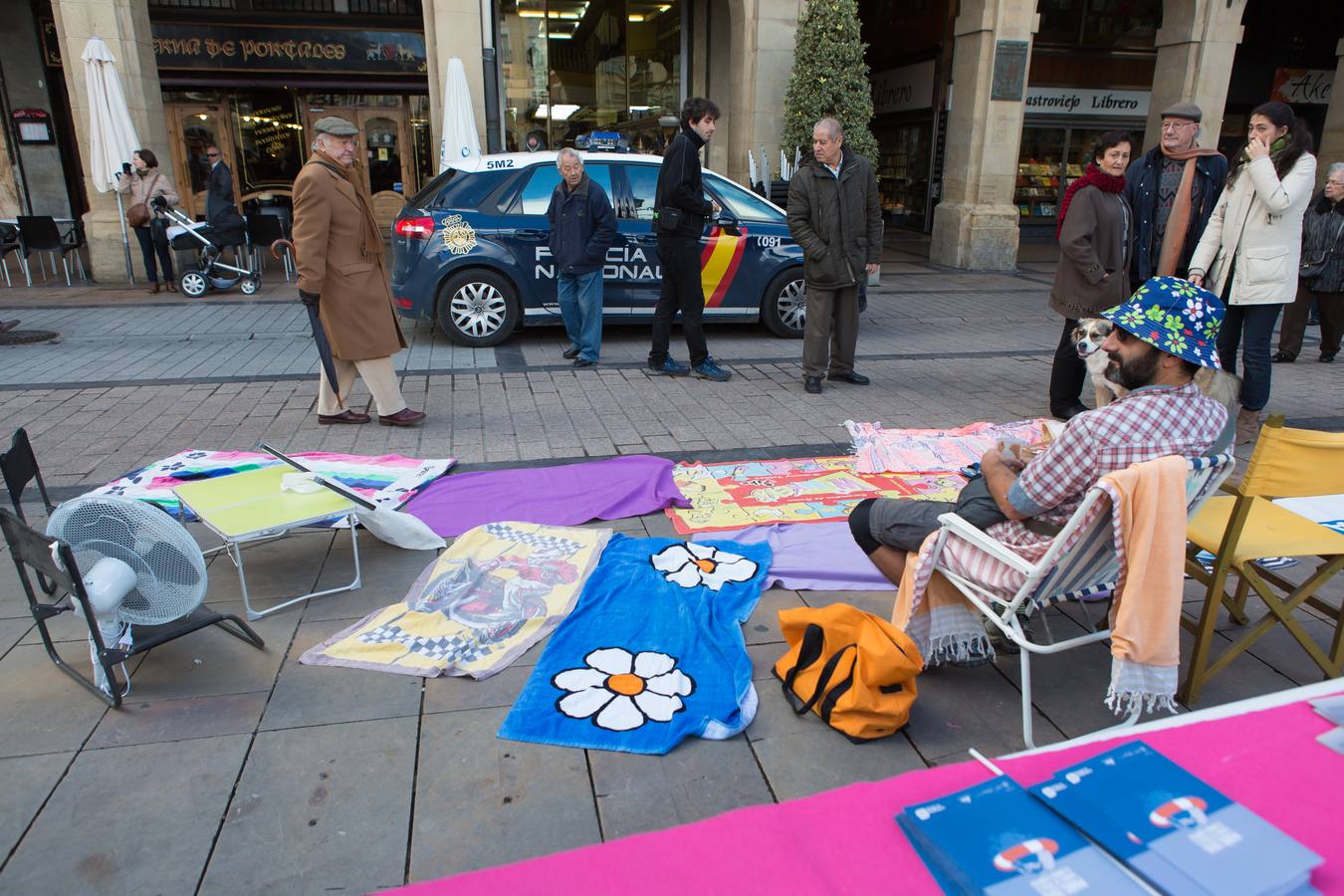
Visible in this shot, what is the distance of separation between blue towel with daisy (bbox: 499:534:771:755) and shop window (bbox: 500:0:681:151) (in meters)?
13.4

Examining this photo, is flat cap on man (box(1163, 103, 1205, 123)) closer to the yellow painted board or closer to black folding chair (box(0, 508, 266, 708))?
the yellow painted board

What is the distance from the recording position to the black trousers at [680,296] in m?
6.90

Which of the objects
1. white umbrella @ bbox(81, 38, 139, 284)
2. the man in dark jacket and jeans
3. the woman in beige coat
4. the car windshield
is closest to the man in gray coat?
the man in dark jacket and jeans

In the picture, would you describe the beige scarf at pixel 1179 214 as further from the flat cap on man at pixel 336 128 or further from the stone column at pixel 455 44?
the stone column at pixel 455 44

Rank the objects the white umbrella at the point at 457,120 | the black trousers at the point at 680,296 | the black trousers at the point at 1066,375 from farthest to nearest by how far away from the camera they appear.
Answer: the white umbrella at the point at 457,120 < the black trousers at the point at 680,296 < the black trousers at the point at 1066,375

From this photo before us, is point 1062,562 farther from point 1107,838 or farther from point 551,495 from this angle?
point 551,495

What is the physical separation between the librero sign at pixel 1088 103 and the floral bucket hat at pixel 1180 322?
17.7 metres

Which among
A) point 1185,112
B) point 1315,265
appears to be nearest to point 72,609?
point 1185,112

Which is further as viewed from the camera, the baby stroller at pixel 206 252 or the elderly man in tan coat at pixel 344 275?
the baby stroller at pixel 206 252

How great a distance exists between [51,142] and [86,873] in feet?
58.5

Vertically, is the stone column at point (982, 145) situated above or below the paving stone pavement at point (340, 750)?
above

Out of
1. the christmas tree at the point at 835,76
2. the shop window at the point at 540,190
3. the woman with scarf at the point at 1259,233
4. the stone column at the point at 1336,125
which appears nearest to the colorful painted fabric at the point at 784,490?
the woman with scarf at the point at 1259,233

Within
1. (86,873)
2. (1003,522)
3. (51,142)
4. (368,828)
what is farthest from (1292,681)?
(51,142)

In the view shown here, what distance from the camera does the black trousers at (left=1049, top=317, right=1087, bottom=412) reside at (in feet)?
19.7
